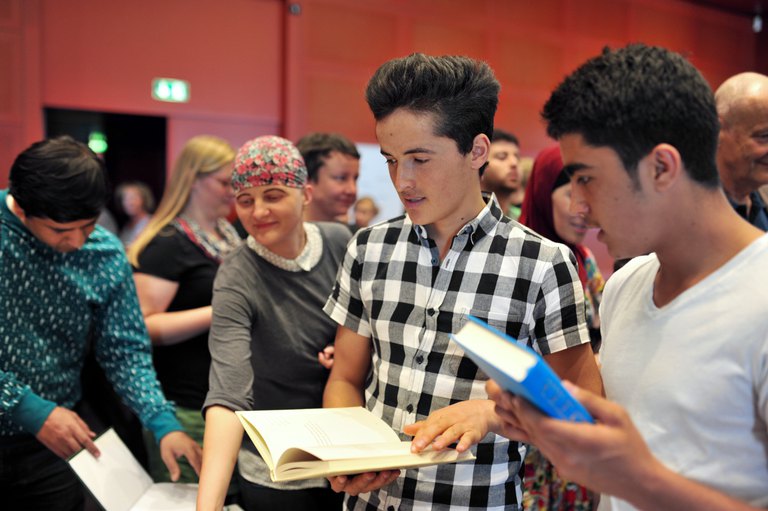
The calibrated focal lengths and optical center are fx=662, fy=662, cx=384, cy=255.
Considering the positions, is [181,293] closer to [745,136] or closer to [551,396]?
[551,396]

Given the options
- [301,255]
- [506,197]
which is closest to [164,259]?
[301,255]

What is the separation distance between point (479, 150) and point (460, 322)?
1.19ft

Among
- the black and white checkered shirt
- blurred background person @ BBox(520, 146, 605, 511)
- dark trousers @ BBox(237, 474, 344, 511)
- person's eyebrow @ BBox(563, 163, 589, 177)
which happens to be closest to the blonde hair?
dark trousers @ BBox(237, 474, 344, 511)

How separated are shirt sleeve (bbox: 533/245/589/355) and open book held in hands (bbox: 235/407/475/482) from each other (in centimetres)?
29

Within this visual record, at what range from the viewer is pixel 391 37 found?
22.2 feet

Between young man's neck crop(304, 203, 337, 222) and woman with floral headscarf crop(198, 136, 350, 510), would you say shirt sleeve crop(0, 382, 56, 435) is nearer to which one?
woman with floral headscarf crop(198, 136, 350, 510)

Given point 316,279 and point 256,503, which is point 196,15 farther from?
point 256,503

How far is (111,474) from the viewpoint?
1629 millimetres

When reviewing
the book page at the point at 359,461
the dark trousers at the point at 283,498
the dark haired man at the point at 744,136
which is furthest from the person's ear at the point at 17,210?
the dark haired man at the point at 744,136

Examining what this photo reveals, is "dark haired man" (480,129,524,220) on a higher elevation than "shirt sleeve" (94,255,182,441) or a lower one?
higher

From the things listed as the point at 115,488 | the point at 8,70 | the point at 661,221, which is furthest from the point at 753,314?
the point at 8,70

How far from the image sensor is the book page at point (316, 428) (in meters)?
1.10

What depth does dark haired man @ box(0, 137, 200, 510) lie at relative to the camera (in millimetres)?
1794

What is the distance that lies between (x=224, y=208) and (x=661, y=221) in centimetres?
202
